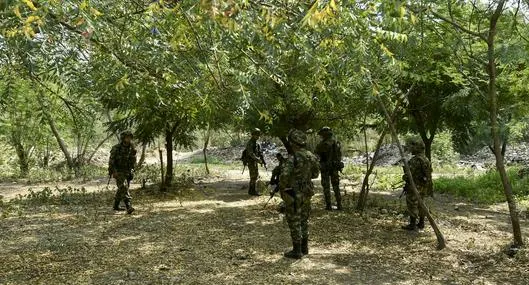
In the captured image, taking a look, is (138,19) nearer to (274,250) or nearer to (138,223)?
(274,250)

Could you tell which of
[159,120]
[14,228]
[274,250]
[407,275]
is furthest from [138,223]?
[407,275]

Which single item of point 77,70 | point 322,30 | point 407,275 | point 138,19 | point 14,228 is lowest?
point 407,275

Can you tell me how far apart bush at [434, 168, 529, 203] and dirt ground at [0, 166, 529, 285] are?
2.72m

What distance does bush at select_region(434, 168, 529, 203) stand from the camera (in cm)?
1507

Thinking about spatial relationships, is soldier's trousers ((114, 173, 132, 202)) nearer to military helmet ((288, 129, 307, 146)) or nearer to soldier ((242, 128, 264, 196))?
soldier ((242, 128, 264, 196))

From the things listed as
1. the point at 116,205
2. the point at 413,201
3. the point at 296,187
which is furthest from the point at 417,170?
the point at 116,205

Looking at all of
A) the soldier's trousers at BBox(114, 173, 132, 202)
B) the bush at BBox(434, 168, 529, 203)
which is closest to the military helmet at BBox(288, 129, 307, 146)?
the soldier's trousers at BBox(114, 173, 132, 202)

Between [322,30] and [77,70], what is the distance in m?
2.11

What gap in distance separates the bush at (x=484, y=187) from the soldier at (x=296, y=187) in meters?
9.73

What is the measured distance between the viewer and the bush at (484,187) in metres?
15.1

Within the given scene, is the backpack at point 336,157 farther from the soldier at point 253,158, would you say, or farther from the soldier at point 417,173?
the soldier at point 253,158

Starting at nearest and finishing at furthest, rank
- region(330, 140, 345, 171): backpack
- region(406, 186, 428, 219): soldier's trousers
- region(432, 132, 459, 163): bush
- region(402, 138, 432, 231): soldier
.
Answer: region(402, 138, 432, 231): soldier < region(406, 186, 428, 219): soldier's trousers < region(330, 140, 345, 171): backpack < region(432, 132, 459, 163): bush

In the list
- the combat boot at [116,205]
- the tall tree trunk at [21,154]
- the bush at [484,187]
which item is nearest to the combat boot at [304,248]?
the combat boot at [116,205]

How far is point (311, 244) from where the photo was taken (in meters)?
8.33
